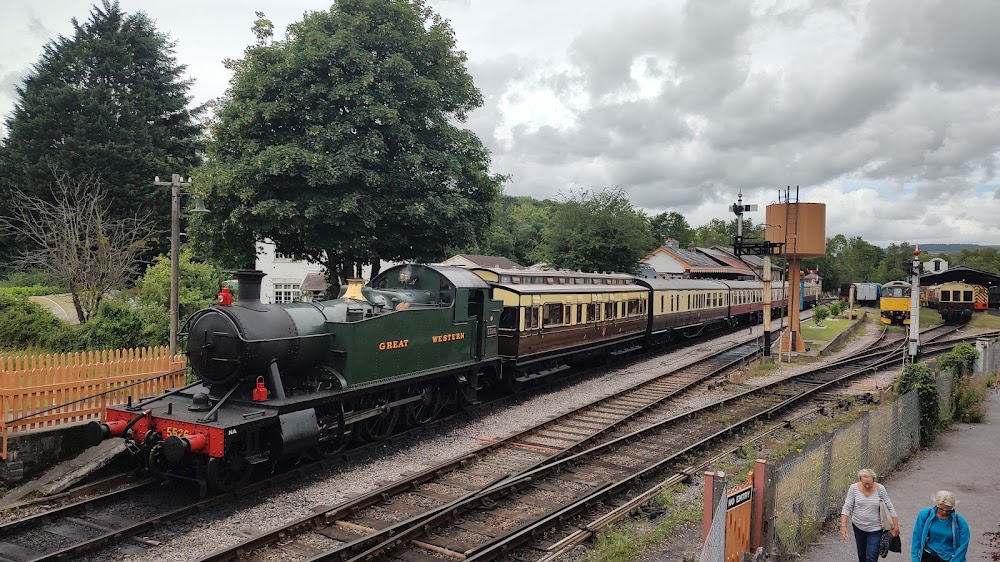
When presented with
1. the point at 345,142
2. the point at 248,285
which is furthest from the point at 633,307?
the point at 248,285

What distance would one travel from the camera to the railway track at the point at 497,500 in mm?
7031

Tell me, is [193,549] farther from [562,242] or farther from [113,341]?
[562,242]

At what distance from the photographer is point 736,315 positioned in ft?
107

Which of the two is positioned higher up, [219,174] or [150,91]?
[150,91]

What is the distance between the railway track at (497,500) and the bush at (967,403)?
4699 mm

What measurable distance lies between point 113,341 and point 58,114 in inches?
845

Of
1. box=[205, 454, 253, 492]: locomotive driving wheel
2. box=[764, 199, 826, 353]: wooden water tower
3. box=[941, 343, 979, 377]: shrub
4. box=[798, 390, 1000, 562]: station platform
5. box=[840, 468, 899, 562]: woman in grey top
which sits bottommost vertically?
box=[798, 390, 1000, 562]: station platform

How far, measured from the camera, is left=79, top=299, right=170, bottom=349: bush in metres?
15.6

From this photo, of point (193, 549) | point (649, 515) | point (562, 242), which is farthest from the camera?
point (562, 242)

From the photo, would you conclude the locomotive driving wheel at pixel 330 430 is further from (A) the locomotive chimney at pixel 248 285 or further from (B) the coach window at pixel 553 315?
(B) the coach window at pixel 553 315

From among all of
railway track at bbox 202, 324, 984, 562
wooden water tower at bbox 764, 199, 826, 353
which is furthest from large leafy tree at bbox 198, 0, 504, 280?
wooden water tower at bbox 764, 199, 826, 353

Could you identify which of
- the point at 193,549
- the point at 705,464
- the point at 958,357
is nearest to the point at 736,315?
Answer: the point at 958,357

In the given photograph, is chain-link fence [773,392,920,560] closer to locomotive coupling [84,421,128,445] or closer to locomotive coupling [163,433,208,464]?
locomotive coupling [163,433,208,464]

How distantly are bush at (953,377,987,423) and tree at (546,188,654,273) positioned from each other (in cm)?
1854
